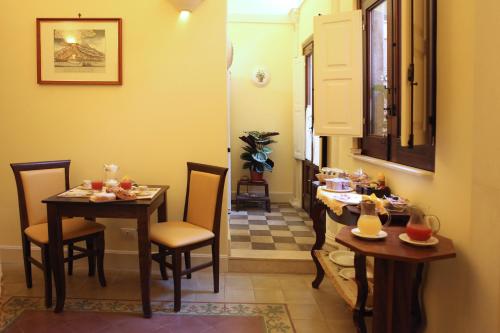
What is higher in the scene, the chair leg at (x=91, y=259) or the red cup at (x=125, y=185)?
the red cup at (x=125, y=185)

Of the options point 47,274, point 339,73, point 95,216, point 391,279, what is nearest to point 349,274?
point 391,279

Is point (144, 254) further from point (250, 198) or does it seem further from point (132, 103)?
point (250, 198)

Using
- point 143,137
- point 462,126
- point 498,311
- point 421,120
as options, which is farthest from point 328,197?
point 143,137

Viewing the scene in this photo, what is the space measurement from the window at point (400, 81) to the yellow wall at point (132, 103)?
1.21 meters

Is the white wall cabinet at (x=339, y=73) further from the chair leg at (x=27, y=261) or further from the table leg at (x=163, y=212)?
the chair leg at (x=27, y=261)

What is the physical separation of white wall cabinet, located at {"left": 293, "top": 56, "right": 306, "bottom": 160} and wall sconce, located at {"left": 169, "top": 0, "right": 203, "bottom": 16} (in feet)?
7.04

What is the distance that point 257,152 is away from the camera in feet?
18.5

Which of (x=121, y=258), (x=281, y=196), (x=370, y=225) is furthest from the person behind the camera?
(x=281, y=196)

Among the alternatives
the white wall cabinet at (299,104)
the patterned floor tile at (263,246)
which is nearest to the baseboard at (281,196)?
the white wall cabinet at (299,104)

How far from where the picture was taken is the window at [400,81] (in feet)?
7.11

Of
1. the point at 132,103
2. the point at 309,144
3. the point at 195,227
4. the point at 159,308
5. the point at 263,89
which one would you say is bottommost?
the point at 159,308

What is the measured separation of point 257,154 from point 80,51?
107 inches

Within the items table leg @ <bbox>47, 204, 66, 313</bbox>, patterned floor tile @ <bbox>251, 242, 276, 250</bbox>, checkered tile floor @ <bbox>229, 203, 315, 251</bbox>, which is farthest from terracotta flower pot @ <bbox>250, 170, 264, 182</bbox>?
table leg @ <bbox>47, 204, 66, 313</bbox>

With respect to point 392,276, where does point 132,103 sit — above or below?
above
